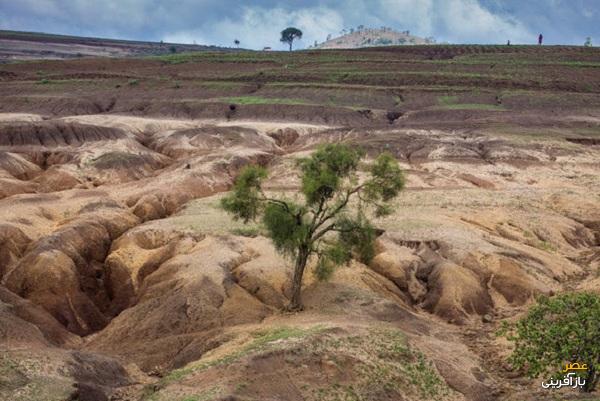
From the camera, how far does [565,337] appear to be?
2038cm

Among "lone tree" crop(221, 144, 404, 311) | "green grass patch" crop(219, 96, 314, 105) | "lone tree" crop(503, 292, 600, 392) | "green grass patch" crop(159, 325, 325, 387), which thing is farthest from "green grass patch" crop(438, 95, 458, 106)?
"lone tree" crop(503, 292, 600, 392)

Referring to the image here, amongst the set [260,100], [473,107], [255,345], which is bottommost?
[255,345]

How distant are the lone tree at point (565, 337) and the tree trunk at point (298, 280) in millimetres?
9461

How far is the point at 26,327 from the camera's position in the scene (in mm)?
26422

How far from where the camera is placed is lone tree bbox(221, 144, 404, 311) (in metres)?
27.1

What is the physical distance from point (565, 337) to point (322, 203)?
35.5 ft

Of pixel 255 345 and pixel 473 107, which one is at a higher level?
pixel 473 107

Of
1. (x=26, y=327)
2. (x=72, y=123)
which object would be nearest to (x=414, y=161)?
(x=72, y=123)

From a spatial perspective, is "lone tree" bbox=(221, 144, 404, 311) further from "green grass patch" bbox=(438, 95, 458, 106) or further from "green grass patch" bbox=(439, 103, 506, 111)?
"green grass patch" bbox=(438, 95, 458, 106)

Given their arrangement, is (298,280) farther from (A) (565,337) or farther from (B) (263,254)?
(A) (565,337)

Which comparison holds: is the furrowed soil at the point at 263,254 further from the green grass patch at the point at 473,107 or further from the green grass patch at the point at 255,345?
the green grass patch at the point at 473,107

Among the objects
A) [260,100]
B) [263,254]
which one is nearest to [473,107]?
[260,100]

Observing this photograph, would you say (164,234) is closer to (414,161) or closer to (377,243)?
(377,243)

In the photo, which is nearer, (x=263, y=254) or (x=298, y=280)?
(x=298, y=280)
